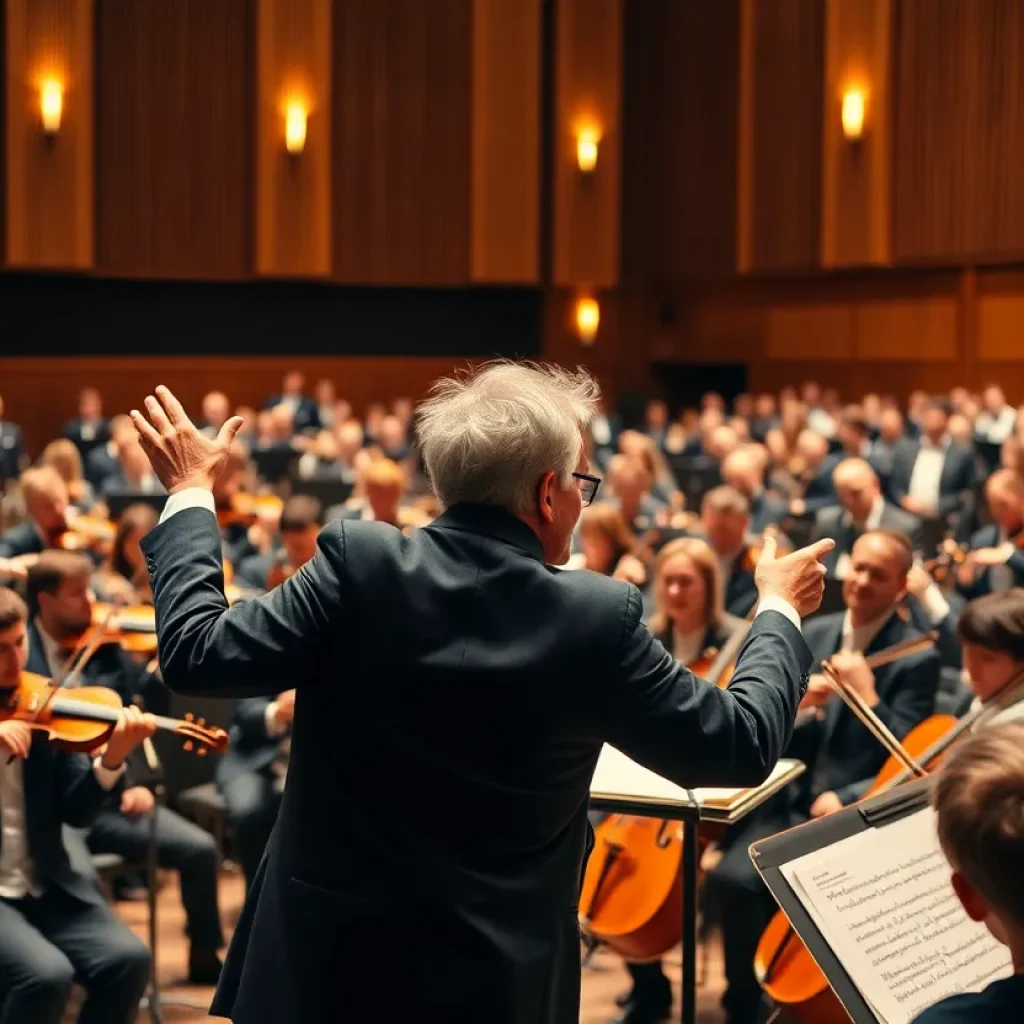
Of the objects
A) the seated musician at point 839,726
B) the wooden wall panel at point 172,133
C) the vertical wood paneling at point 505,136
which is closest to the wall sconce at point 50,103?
the wooden wall panel at point 172,133

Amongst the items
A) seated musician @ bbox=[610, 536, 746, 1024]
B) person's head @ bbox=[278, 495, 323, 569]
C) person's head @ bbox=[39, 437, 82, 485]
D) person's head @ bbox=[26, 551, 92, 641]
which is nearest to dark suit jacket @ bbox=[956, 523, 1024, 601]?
seated musician @ bbox=[610, 536, 746, 1024]

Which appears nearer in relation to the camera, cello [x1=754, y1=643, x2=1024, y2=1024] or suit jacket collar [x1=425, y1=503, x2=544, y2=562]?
suit jacket collar [x1=425, y1=503, x2=544, y2=562]

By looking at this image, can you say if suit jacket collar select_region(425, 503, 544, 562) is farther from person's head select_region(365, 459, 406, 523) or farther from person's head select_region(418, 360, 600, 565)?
person's head select_region(365, 459, 406, 523)

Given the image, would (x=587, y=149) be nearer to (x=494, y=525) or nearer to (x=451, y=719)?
(x=494, y=525)

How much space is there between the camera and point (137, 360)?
16891 mm

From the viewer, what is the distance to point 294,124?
656 inches

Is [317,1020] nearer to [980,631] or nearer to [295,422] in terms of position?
[980,631]

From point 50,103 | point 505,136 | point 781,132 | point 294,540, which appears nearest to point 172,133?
point 50,103

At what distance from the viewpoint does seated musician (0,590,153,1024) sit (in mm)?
3652

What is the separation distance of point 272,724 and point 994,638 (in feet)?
8.16

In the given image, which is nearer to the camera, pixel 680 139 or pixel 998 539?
pixel 998 539

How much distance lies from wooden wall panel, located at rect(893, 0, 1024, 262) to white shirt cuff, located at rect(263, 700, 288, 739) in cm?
1148

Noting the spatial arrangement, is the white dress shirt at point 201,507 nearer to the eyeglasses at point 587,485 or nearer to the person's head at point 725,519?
the eyeglasses at point 587,485

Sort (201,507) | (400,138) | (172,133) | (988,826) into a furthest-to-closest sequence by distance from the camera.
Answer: (400,138)
(172,133)
(201,507)
(988,826)
